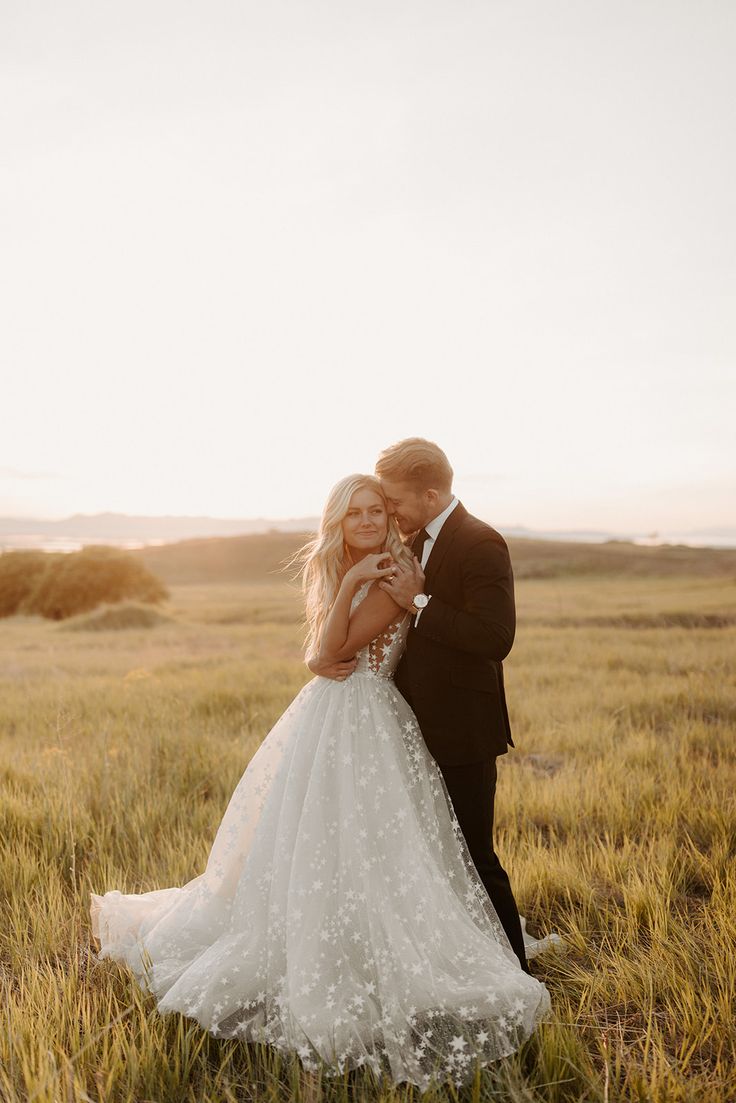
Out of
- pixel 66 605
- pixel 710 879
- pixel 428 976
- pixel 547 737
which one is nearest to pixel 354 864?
pixel 428 976

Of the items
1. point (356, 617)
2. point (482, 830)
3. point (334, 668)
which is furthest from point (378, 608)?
point (482, 830)

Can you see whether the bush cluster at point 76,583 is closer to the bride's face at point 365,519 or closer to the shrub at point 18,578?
the shrub at point 18,578

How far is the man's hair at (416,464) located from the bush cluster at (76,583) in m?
37.9

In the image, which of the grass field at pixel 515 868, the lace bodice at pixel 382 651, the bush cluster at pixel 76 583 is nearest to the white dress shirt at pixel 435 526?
the lace bodice at pixel 382 651

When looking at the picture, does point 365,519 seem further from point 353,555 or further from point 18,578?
point 18,578

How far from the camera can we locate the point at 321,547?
141 inches

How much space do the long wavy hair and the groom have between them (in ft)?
0.29

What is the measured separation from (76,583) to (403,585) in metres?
39.5

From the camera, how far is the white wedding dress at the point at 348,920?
2.99 meters

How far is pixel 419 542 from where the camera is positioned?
3781mm

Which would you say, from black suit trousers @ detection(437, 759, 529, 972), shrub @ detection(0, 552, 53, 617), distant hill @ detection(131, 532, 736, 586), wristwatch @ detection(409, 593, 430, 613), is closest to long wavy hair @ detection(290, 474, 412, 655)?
wristwatch @ detection(409, 593, 430, 613)

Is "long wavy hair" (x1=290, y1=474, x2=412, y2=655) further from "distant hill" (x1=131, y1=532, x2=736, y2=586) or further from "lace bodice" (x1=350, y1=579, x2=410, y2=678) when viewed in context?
"distant hill" (x1=131, y1=532, x2=736, y2=586)

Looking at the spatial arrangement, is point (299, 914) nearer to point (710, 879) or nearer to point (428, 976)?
point (428, 976)

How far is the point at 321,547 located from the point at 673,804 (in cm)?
366
